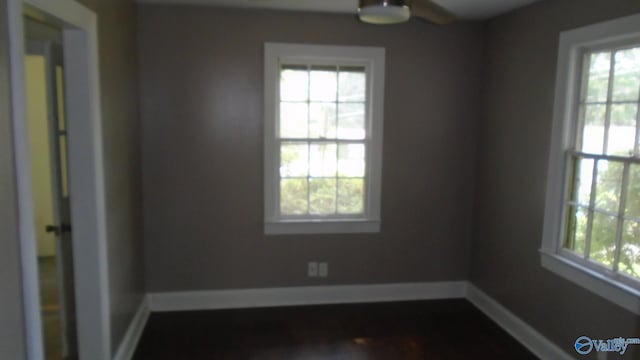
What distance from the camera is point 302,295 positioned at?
413cm

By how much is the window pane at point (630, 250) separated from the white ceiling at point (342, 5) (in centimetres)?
166

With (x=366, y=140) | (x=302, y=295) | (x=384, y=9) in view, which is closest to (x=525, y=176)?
(x=366, y=140)

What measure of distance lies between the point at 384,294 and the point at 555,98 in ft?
6.95

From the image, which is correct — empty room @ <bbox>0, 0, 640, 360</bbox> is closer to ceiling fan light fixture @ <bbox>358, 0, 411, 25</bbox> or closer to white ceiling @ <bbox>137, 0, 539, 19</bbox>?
white ceiling @ <bbox>137, 0, 539, 19</bbox>

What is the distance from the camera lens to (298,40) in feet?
12.5

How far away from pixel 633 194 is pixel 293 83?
8.13 ft

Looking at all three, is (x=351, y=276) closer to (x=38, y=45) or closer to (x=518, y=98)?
(x=518, y=98)

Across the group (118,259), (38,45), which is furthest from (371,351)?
(38,45)

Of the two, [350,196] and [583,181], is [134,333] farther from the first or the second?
[583,181]

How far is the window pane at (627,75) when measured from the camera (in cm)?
259

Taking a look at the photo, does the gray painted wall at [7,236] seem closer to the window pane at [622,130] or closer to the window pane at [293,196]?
the window pane at [293,196]

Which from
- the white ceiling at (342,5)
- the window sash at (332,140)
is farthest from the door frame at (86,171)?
the window sash at (332,140)

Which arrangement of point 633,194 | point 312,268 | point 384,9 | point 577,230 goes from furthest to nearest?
1. point 312,268
2. point 577,230
3. point 633,194
4. point 384,9

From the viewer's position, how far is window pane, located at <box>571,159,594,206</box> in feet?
9.63
